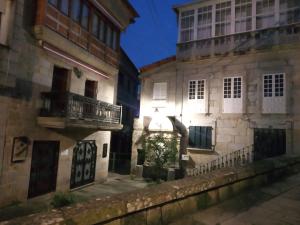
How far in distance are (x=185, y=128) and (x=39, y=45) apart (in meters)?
11.4

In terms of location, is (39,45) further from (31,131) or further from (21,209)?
(21,209)

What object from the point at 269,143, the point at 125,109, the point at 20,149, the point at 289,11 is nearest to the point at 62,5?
the point at 20,149

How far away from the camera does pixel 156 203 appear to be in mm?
3018

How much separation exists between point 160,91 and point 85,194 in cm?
1035

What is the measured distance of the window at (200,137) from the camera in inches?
682

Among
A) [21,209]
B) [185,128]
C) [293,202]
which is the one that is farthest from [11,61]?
[185,128]

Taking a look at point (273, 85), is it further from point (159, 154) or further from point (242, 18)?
point (159, 154)

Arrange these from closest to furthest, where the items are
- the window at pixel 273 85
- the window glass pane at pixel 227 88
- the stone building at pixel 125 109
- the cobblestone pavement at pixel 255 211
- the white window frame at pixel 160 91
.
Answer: the cobblestone pavement at pixel 255 211
the window at pixel 273 85
the window glass pane at pixel 227 88
the white window frame at pixel 160 91
the stone building at pixel 125 109

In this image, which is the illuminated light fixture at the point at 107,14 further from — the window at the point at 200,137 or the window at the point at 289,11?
the window at the point at 289,11

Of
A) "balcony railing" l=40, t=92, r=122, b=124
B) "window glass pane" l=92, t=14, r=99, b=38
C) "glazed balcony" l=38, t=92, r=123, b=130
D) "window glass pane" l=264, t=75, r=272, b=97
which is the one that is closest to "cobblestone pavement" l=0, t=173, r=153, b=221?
"glazed balcony" l=38, t=92, r=123, b=130

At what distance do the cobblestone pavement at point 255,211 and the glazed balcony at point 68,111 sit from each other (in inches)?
306

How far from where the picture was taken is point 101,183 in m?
15.4

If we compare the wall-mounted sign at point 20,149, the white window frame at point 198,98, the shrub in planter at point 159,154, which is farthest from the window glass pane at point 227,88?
the wall-mounted sign at point 20,149

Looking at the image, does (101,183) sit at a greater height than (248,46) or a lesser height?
lesser
